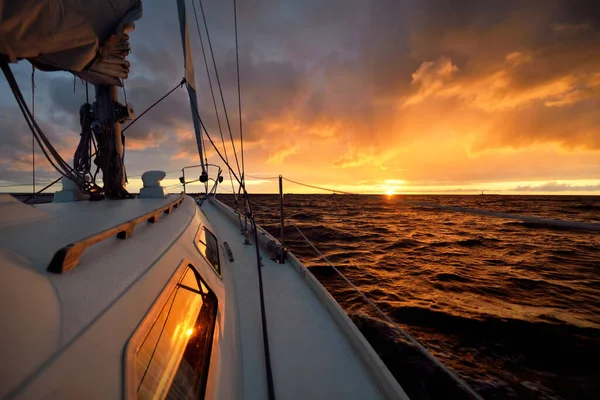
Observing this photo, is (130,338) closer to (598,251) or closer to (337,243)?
(337,243)

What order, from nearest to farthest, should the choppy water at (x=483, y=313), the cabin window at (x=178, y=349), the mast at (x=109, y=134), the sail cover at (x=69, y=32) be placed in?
the cabin window at (x=178, y=349)
the sail cover at (x=69, y=32)
the choppy water at (x=483, y=313)
the mast at (x=109, y=134)

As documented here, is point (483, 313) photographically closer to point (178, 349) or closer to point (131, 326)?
point (178, 349)

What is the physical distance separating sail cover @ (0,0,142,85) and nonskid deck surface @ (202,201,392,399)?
2693 mm

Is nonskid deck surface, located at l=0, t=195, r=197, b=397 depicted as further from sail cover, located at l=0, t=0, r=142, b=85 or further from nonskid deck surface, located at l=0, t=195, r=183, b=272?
sail cover, located at l=0, t=0, r=142, b=85

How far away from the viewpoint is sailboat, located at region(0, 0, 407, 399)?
28.8 inches

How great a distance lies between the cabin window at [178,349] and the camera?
1028 millimetres

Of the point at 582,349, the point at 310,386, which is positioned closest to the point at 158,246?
the point at 310,386

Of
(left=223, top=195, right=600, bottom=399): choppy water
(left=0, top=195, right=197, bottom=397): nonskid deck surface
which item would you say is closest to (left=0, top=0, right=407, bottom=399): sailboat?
(left=0, top=195, right=197, bottom=397): nonskid deck surface

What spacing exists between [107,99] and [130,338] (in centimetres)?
459

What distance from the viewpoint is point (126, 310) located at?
3.31ft

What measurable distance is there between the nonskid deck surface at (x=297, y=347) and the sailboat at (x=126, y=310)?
0.01m

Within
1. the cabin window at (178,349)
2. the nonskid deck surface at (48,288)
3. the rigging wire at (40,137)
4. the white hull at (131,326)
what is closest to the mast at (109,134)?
the rigging wire at (40,137)

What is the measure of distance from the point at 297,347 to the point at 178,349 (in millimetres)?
1205

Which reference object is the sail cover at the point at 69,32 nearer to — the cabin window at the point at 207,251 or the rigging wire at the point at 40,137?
the rigging wire at the point at 40,137
